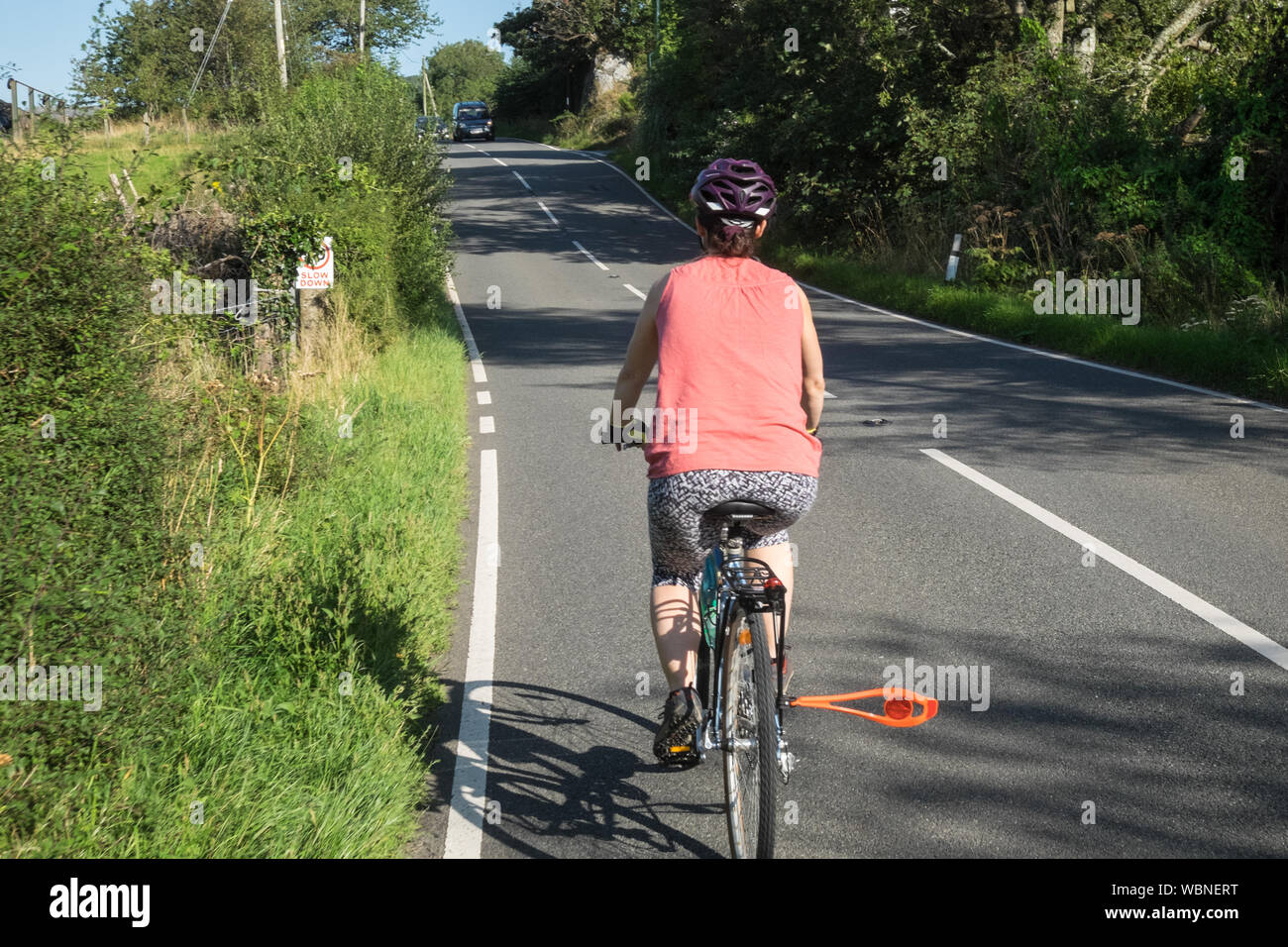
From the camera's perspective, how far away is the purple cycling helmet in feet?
12.5

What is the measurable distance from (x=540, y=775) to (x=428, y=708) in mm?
837

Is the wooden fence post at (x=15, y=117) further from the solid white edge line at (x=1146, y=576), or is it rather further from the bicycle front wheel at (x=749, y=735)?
the solid white edge line at (x=1146, y=576)

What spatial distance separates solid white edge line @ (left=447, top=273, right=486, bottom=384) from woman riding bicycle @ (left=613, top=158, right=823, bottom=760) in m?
11.6

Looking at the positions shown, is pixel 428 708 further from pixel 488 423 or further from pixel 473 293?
pixel 473 293

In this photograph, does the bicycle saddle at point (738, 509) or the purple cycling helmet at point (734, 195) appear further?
the purple cycling helmet at point (734, 195)

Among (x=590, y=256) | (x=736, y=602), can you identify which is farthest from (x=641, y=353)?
(x=590, y=256)

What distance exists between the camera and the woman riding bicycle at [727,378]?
3689mm

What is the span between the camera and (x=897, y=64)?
82.6 feet

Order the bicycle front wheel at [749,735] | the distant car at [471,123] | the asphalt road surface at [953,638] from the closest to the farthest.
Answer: the bicycle front wheel at [749,735], the asphalt road surface at [953,638], the distant car at [471,123]

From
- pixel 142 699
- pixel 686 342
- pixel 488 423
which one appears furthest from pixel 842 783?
pixel 488 423

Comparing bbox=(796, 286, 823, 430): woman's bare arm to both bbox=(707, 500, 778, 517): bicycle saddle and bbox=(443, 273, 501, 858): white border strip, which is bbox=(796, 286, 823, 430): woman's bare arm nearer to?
bbox=(707, 500, 778, 517): bicycle saddle

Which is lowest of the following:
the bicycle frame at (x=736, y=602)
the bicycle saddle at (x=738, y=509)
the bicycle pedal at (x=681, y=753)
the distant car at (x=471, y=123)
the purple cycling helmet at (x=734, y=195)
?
the bicycle pedal at (x=681, y=753)

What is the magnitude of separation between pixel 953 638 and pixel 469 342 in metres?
14.1

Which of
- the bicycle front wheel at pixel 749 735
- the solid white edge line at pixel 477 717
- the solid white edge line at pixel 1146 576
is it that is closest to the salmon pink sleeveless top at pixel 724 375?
the bicycle front wheel at pixel 749 735
